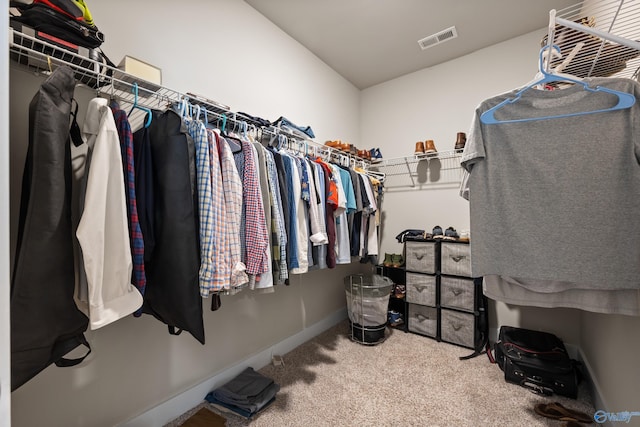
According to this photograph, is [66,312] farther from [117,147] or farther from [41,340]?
[117,147]

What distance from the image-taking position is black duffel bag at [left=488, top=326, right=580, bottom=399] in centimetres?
156

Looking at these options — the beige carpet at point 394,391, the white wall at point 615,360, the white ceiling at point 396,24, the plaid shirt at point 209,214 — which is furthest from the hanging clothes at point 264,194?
the white wall at point 615,360

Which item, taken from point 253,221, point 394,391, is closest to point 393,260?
point 394,391

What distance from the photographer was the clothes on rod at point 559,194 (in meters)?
0.87

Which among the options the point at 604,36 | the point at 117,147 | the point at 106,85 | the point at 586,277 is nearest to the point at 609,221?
the point at 586,277

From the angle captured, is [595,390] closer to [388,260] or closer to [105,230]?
[388,260]

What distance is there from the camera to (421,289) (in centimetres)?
235

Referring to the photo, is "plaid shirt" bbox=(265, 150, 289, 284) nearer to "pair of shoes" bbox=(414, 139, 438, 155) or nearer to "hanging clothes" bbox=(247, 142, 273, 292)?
"hanging clothes" bbox=(247, 142, 273, 292)

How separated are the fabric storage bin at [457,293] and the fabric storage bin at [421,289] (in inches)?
2.9

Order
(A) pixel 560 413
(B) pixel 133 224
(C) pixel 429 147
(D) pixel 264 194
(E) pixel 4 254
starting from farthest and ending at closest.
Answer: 1. (C) pixel 429 147
2. (A) pixel 560 413
3. (D) pixel 264 194
4. (B) pixel 133 224
5. (E) pixel 4 254

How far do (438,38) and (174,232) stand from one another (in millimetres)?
2623

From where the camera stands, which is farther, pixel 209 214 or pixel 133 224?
pixel 209 214

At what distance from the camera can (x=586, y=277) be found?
0.91 m

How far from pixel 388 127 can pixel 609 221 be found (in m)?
2.34
